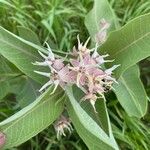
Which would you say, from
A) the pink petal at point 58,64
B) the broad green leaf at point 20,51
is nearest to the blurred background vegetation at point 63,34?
the broad green leaf at point 20,51

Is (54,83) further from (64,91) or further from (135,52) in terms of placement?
(135,52)

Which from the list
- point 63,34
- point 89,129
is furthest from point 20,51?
point 63,34

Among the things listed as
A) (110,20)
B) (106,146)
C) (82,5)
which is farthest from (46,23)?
(106,146)

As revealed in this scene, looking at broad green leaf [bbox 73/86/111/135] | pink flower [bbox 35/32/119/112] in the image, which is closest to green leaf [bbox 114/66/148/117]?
broad green leaf [bbox 73/86/111/135]

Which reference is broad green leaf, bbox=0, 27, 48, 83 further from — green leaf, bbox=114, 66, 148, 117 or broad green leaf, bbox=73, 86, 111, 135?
green leaf, bbox=114, 66, 148, 117

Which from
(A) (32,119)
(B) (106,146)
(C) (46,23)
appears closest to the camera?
(B) (106,146)

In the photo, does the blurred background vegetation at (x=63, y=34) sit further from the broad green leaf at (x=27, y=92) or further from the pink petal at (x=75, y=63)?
the pink petal at (x=75, y=63)

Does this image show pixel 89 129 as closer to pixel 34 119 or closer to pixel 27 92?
pixel 34 119
